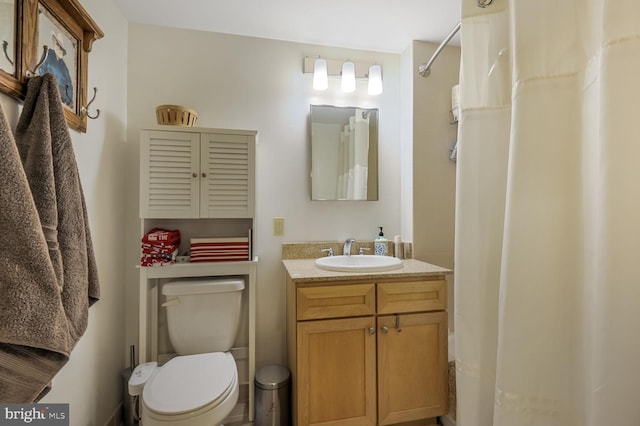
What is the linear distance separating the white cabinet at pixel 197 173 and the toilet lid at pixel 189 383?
0.74 m

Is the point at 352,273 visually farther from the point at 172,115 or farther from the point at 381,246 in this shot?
the point at 172,115

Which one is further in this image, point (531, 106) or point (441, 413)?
point (441, 413)

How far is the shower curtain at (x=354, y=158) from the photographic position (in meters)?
1.99

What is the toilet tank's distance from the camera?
156 cm

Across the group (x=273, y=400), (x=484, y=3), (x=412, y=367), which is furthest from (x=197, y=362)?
(x=484, y=3)

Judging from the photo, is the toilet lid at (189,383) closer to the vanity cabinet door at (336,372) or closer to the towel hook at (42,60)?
the vanity cabinet door at (336,372)

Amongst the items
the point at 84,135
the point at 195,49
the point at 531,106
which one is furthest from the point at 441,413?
the point at 195,49

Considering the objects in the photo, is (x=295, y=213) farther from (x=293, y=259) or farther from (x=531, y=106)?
(x=531, y=106)

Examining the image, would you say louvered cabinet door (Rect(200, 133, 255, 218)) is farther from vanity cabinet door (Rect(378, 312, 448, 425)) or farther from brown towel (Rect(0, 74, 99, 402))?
vanity cabinet door (Rect(378, 312, 448, 425))

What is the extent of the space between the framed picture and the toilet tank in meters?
0.98

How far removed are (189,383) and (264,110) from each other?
157 centimetres

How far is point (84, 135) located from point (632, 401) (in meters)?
1.89

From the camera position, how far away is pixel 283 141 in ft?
6.31

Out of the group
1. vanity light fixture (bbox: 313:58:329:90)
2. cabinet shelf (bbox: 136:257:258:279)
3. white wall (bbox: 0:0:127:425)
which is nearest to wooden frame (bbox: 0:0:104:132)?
white wall (bbox: 0:0:127:425)
